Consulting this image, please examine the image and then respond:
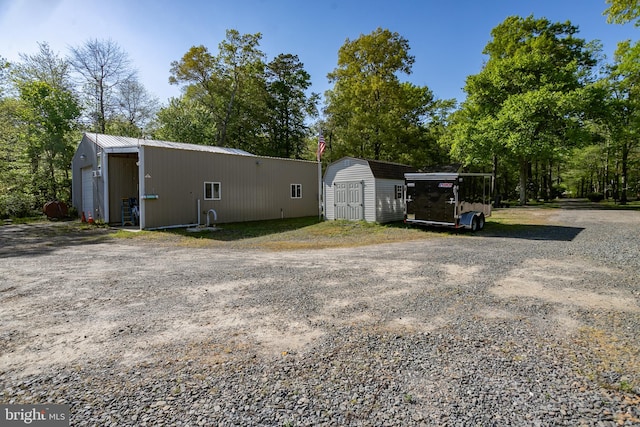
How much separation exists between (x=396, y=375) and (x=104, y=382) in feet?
7.88

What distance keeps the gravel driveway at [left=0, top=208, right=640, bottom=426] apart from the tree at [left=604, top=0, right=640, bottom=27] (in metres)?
11.4

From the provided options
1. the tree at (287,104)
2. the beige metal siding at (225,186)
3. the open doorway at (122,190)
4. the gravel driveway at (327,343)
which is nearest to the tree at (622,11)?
the gravel driveway at (327,343)

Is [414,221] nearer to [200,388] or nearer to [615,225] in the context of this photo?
[615,225]

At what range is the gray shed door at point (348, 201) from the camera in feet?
49.9

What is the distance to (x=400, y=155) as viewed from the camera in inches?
1016

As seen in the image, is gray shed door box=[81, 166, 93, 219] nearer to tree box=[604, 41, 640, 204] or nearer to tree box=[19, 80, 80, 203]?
tree box=[19, 80, 80, 203]

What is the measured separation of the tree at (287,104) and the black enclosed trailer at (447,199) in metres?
20.3

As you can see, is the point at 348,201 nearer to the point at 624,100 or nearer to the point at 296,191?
the point at 296,191

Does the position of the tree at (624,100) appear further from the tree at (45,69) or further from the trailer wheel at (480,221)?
the tree at (45,69)

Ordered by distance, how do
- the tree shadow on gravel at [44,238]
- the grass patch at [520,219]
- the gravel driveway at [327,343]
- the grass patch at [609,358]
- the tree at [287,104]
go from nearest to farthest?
the gravel driveway at [327,343] → the grass patch at [609,358] → the tree shadow on gravel at [44,238] → the grass patch at [520,219] → the tree at [287,104]

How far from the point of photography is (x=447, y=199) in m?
12.3

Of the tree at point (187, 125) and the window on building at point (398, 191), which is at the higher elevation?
the tree at point (187, 125)

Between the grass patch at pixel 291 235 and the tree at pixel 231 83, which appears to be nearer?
the grass patch at pixel 291 235

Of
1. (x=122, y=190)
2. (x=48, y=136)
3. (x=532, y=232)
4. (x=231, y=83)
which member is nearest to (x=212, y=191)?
(x=122, y=190)
